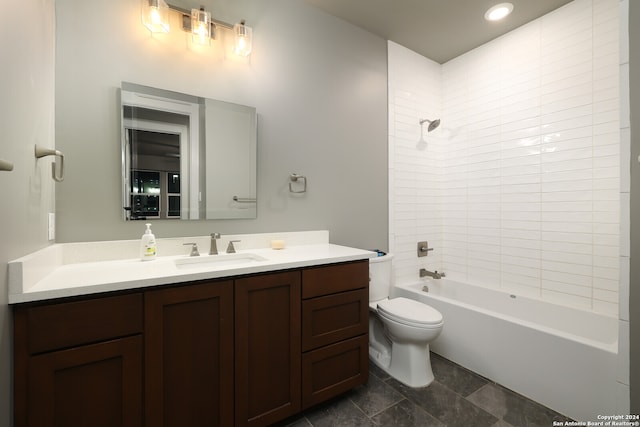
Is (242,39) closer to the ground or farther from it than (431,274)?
farther from it

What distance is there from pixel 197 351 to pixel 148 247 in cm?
61

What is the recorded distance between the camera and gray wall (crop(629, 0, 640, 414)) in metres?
1.18

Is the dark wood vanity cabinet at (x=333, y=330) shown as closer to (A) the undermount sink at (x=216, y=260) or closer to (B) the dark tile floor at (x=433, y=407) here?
(B) the dark tile floor at (x=433, y=407)

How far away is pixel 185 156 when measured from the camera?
62.3 inches

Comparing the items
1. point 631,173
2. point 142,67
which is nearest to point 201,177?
point 142,67

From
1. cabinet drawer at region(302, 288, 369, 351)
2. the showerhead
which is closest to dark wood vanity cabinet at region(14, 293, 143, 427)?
cabinet drawer at region(302, 288, 369, 351)

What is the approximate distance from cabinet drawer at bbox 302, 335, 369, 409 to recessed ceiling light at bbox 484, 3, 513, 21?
2.52m

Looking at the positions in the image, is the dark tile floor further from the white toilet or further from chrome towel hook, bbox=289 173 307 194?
chrome towel hook, bbox=289 173 307 194

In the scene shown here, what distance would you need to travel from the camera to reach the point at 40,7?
107 cm

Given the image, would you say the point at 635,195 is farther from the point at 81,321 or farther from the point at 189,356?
the point at 81,321

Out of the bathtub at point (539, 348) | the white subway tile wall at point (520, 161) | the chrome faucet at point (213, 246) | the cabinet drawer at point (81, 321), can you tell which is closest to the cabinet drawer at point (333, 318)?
the chrome faucet at point (213, 246)

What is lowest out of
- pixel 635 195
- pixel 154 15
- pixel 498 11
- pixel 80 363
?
pixel 80 363

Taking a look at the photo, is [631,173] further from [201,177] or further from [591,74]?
[201,177]

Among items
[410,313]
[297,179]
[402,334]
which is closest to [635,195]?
[410,313]
